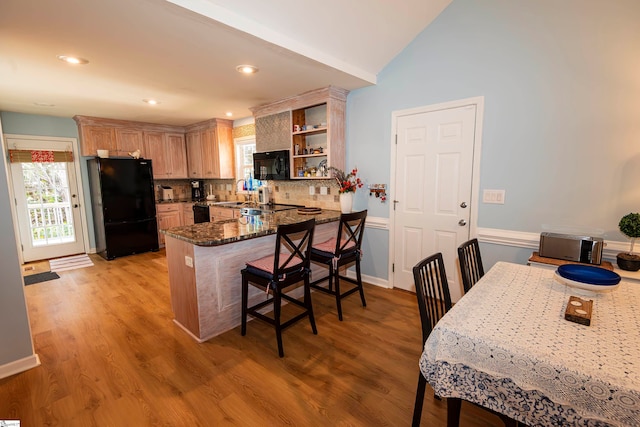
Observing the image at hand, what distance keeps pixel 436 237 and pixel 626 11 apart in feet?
7.23

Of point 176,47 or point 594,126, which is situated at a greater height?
point 176,47

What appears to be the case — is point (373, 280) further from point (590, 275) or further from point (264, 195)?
point (590, 275)

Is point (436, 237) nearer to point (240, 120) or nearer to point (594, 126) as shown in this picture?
point (594, 126)

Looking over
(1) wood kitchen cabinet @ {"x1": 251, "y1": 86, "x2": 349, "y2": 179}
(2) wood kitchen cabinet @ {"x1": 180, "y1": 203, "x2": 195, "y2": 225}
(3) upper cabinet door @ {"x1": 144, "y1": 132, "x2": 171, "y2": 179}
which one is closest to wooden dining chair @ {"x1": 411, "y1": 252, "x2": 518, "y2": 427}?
(1) wood kitchen cabinet @ {"x1": 251, "y1": 86, "x2": 349, "y2": 179}

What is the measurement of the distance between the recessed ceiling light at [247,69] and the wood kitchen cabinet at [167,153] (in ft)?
12.1

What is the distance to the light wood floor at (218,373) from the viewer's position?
174 centimetres

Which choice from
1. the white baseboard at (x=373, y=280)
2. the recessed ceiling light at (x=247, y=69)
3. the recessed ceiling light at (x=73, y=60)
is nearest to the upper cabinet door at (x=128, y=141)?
the recessed ceiling light at (x=73, y=60)

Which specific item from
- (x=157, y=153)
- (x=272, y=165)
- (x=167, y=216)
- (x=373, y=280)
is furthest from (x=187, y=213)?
(x=373, y=280)

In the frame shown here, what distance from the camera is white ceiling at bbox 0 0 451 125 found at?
1.91 m

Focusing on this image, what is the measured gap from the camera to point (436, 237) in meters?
3.13

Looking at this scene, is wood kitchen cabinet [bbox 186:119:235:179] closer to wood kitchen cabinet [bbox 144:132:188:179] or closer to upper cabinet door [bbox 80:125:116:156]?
wood kitchen cabinet [bbox 144:132:188:179]

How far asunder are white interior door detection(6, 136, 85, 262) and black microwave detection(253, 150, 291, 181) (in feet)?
11.4

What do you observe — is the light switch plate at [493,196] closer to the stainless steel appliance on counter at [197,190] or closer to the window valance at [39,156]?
the stainless steel appliance on counter at [197,190]

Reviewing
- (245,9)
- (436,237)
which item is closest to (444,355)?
(436,237)
